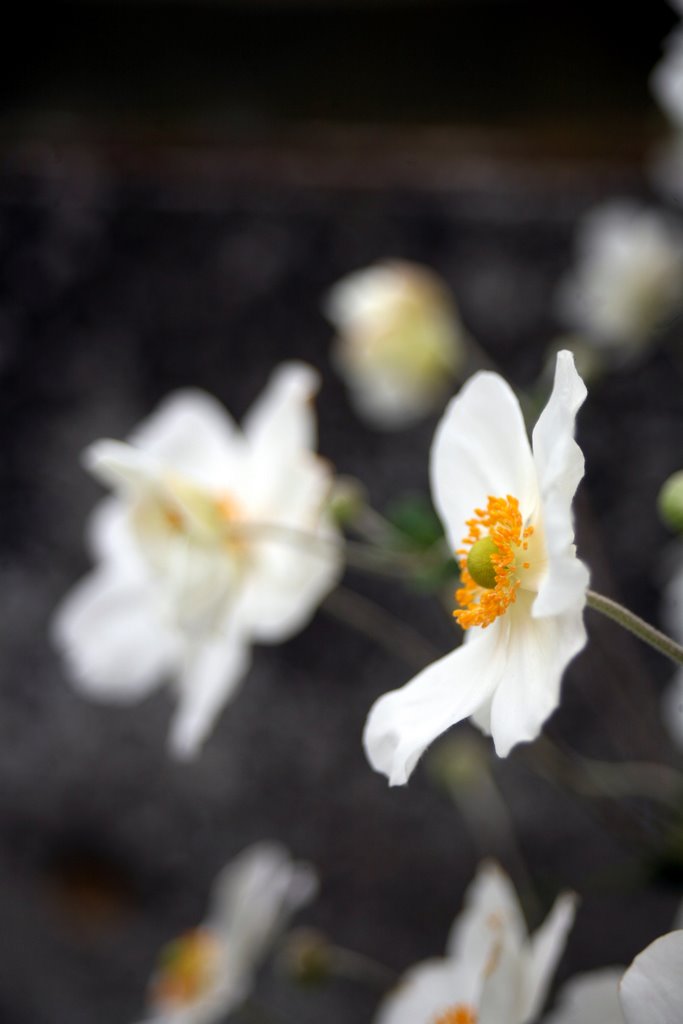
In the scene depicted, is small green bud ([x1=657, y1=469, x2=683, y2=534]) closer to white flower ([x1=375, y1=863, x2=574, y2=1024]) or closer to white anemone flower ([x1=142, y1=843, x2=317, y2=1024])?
white flower ([x1=375, y1=863, x2=574, y2=1024])

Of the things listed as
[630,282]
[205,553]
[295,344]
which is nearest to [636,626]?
[205,553]

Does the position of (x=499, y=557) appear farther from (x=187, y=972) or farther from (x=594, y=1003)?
(x=187, y=972)

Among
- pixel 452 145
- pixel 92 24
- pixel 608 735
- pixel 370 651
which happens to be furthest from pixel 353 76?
pixel 608 735

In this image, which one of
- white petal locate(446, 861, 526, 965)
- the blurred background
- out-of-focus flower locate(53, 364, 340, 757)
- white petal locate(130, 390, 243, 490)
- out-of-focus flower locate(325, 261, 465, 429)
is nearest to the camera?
white petal locate(446, 861, 526, 965)

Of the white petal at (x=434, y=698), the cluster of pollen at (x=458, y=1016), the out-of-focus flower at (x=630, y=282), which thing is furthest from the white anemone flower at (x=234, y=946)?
the out-of-focus flower at (x=630, y=282)

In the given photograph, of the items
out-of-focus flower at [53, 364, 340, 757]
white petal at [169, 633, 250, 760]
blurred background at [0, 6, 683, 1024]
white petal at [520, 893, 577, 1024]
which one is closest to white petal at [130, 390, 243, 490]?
out-of-focus flower at [53, 364, 340, 757]

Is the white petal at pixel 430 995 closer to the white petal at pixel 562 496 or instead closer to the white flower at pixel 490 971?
the white flower at pixel 490 971

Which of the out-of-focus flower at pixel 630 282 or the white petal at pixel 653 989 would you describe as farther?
the out-of-focus flower at pixel 630 282
